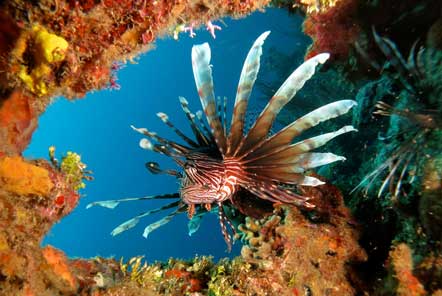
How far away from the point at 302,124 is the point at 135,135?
7334 cm

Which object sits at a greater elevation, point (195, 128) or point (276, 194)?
point (195, 128)

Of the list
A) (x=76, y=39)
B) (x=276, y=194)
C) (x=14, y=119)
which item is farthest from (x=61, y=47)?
(x=276, y=194)

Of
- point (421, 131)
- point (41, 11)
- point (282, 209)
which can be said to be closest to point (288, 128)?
point (282, 209)

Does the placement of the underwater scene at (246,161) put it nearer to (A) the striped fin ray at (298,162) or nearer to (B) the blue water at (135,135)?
(A) the striped fin ray at (298,162)

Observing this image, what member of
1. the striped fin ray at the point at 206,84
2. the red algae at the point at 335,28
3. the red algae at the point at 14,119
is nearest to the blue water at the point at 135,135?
the red algae at the point at 335,28

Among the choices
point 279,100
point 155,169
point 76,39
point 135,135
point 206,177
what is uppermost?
point 135,135

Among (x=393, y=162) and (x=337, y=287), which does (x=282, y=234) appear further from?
(x=393, y=162)

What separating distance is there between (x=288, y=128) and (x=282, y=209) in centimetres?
85

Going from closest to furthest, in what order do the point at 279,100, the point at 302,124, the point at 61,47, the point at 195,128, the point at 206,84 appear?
the point at 61,47 → the point at 206,84 → the point at 279,100 → the point at 302,124 → the point at 195,128

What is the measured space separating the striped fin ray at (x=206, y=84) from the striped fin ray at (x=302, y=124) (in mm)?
397

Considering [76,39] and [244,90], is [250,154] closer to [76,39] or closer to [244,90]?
[244,90]

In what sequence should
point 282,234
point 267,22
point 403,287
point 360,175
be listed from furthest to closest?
point 267,22, point 360,175, point 282,234, point 403,287

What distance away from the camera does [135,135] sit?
73.9 m

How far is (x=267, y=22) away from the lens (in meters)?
38.9
